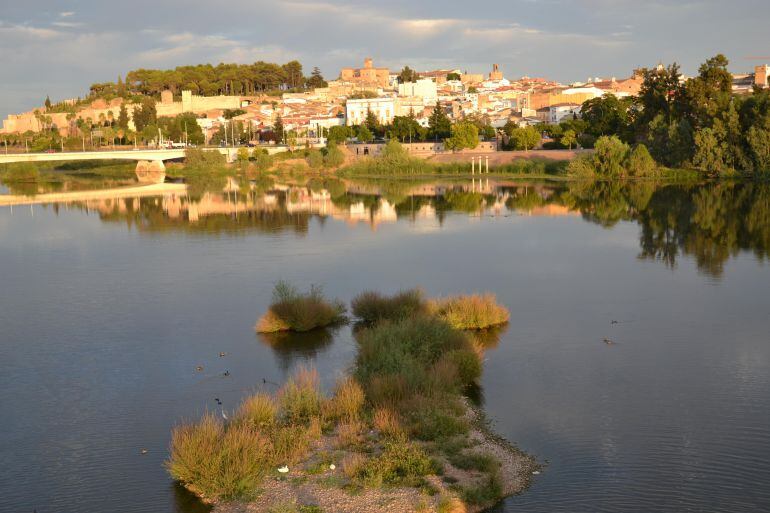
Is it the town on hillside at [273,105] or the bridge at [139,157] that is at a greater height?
the town on hillside at [273,105]

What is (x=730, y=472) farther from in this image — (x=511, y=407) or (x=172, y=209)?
(x=172, y=209)

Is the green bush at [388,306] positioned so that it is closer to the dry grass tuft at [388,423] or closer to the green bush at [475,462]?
the dry grass tuft at [388,423]

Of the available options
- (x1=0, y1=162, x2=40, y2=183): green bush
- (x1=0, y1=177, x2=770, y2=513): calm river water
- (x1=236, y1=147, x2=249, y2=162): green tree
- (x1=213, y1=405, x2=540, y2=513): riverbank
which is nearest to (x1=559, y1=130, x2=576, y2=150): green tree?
(x1=236, y1=147, x2=249, y2=162): green tree

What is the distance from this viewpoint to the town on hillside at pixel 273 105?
214ft

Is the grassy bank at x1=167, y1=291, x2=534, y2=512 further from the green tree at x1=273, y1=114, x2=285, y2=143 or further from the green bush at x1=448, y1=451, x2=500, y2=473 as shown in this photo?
the green tree at x1=273, y1=114, x2=285, y2=143

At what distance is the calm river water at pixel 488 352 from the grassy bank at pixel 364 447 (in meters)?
0.31

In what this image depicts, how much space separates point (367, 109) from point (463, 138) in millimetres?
19762

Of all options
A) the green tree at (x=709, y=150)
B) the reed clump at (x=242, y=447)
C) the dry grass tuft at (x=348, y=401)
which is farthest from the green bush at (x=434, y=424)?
the green tree at (x=709, y=150)

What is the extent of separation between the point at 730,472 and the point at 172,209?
79.4 feet

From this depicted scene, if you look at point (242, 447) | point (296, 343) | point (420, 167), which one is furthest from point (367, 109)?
point (242, 447)

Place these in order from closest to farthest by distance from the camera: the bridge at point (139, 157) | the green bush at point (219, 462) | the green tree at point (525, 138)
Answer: the green bush at point (219, 462)
the bridge at point (139, 157)
the green tree at point (525, 138)

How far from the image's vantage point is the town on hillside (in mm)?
65375

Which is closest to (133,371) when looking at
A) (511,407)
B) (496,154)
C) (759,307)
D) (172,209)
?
(511,407)

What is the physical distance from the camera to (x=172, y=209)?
92.9 feet
